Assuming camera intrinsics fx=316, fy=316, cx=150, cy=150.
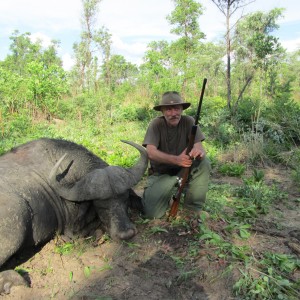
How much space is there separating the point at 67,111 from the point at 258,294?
43.9ft

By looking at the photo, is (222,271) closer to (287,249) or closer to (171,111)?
(287,249)

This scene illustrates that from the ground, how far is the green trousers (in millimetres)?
206

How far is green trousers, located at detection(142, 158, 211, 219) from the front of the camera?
418 cm

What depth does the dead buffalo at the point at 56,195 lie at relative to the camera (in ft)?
10.1

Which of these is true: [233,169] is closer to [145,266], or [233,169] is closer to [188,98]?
[145,266]

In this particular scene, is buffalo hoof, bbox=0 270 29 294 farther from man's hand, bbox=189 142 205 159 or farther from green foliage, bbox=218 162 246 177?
green foliage, bbox=218 162 246 177

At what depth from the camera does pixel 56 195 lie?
12.3 feet

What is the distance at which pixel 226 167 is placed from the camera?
21.4 ft

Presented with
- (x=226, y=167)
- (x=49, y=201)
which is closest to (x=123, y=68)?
(x=226, y=167)

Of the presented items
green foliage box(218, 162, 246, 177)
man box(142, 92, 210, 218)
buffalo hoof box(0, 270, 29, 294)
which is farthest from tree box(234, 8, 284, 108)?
buffalo hoof box(0, 270, 29, 294)

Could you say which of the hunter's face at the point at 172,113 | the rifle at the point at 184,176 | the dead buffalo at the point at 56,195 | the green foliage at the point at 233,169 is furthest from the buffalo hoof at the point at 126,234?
the green foliage at the point at 233,169

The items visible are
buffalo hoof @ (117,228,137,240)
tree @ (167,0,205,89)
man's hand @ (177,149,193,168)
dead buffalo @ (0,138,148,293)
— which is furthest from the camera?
tree @ (167,0,205,89)

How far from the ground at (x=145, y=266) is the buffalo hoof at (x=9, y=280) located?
0.05m

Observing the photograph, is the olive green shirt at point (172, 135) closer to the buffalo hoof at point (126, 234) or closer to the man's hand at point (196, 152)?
the man's hand at point (196, 152)
